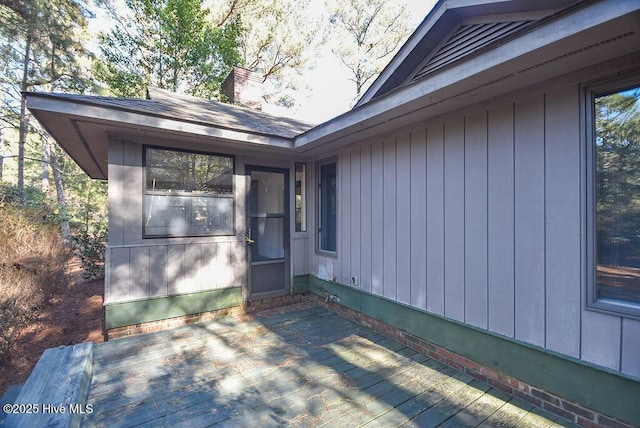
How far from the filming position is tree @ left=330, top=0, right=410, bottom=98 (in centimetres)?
1272

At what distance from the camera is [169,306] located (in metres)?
3.81

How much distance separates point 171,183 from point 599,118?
14.0 feet

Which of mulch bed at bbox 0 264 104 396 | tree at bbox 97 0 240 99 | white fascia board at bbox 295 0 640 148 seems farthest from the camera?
tree at bbox 97 0 240 99

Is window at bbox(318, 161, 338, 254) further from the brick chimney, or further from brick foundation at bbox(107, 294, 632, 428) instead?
the brick chimney

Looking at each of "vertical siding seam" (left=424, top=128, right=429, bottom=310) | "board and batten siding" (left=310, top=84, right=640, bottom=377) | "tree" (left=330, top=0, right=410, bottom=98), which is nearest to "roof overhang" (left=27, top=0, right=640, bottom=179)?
"board and batten siding" (left=310, top=84, right=640, bottom=377)

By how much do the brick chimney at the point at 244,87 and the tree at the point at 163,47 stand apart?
5071 millimetres

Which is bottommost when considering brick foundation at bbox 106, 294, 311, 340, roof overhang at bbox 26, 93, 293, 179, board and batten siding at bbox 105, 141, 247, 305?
brick foundation at bbox 106, 294, 311, 340

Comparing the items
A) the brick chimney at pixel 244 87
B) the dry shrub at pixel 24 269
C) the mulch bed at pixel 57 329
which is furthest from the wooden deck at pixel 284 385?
the brick chimney at pixel 244 87

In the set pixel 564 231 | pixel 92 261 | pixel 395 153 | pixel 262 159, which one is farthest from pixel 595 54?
pixel 92 261

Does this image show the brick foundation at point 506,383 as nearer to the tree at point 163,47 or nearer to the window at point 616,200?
the window at point 616,200

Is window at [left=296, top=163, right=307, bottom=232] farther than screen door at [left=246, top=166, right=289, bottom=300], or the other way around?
window at [left=296, top=163, right=307, bottom=232]

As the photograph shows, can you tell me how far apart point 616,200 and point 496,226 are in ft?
2.50

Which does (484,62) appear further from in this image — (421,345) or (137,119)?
(137,119)

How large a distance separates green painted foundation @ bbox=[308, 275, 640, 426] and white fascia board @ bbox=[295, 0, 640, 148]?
6.96 ft
